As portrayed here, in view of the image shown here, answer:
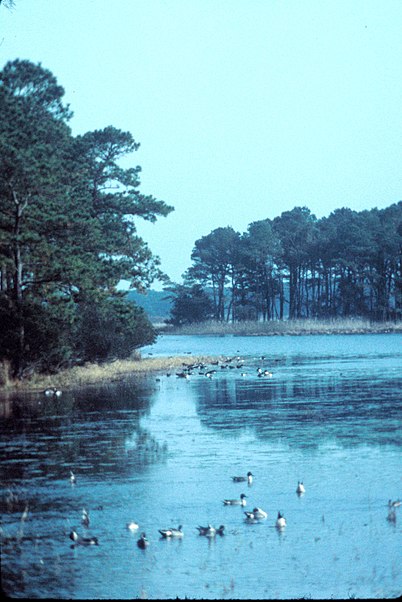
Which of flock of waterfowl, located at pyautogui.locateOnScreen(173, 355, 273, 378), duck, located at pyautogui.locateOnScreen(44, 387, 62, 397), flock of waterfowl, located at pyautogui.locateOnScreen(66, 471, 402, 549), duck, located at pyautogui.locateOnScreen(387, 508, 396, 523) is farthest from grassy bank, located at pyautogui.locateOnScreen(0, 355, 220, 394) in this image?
duck, located at pyautogui.locateOnScreen(387, 508, 396, 523)

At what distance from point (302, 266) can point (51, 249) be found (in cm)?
9660

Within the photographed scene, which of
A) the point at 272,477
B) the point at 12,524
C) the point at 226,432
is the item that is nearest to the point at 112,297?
the point at 226,432

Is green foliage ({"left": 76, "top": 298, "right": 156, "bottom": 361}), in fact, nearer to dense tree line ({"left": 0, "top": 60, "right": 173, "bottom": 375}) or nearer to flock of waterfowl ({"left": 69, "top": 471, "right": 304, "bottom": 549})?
dense tree line ({"left": 0, "top": 60, "right": 173, "bottom": 375})

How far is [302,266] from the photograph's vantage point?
13775 centimetres

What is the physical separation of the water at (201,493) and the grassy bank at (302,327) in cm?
7621

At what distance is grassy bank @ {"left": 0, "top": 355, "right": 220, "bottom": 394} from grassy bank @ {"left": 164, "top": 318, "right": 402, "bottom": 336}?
51.2 m

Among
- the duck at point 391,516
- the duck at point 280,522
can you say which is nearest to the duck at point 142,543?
the duck at point 280,522

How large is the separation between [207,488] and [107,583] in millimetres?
6534

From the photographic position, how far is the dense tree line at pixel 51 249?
41.8m

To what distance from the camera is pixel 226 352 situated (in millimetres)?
82750

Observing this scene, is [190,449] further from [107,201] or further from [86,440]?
[107,201]

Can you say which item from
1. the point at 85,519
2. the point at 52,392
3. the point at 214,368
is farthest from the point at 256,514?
the point at 214,368

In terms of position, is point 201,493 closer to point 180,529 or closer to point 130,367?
point 180,529

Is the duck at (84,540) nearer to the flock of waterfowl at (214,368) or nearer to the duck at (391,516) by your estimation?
the duck at (391,516)
